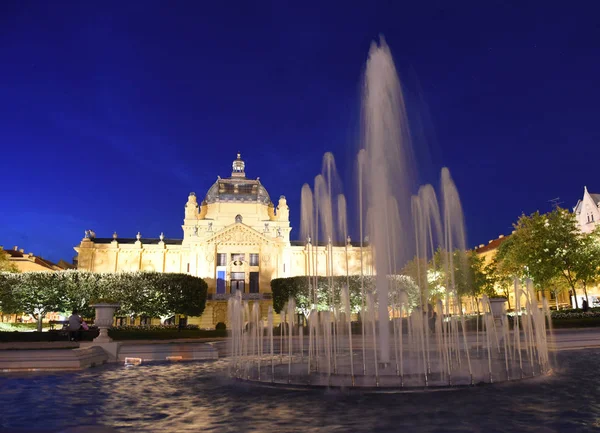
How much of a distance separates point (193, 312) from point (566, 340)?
36455 mm

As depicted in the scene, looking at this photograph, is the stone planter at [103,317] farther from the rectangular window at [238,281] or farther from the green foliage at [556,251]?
the rectangular window at [238,281]

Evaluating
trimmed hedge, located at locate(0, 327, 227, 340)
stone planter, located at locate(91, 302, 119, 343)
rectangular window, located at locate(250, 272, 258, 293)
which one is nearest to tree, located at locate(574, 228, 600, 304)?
trimmed hedge, located at locate(0, 327, 227, 340)

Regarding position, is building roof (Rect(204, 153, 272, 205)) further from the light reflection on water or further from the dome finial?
the light reflection on water

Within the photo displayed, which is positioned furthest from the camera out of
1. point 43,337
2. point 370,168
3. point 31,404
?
point 43,337

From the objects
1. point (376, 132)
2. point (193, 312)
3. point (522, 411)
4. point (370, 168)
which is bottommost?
point (522, 411)

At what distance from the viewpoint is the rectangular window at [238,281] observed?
7094 cm

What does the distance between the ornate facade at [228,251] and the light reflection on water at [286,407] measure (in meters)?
51.9

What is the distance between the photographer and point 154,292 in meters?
48.9

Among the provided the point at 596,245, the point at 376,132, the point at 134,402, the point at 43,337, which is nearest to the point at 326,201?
the point at 376,132

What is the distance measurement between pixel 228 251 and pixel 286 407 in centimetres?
6226

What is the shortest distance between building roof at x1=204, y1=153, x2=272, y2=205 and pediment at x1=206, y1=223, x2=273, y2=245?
11.5 m

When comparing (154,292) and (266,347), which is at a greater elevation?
(154,292)

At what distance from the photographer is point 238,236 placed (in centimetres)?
7194

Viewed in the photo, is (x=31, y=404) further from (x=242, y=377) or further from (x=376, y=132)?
(x=376, y=132)
